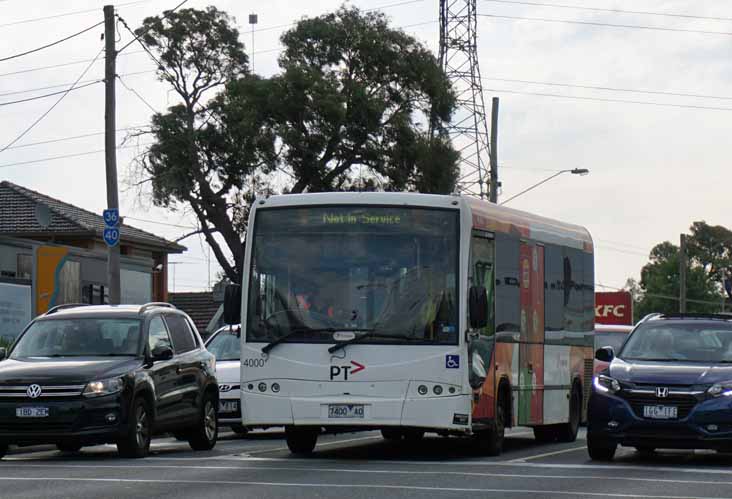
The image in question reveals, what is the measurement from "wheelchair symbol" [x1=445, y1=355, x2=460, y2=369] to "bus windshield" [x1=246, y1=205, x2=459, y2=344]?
0.17 metres

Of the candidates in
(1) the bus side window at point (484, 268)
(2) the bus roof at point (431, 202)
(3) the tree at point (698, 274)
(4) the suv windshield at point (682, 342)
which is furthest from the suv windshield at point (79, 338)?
(3) the tree at point (698, 274)

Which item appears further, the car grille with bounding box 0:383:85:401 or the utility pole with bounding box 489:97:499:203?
the utility pole with bounding box 489:97:499:203

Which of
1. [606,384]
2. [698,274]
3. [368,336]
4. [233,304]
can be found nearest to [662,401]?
[606,384]

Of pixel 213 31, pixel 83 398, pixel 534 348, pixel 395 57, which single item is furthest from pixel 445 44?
pixel 83 398

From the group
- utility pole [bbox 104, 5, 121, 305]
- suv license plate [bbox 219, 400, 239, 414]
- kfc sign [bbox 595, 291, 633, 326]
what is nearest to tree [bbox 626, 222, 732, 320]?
kfc sign [bbox 595, 291, 633, 326]

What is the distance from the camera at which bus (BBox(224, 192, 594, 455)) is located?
17.7 meters

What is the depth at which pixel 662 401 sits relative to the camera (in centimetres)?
1750

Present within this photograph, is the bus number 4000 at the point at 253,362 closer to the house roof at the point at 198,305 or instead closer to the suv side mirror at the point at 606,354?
the suv side mirror at the point at 606,354

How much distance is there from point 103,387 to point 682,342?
21.9ft

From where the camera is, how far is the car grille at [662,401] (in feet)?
57.1

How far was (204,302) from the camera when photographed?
7288cm

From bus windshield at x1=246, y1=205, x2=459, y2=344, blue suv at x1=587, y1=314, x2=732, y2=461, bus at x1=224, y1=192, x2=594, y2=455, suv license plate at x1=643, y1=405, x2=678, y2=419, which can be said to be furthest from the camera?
bus windshield at x1=246, y1=205, x2=459, y2=344

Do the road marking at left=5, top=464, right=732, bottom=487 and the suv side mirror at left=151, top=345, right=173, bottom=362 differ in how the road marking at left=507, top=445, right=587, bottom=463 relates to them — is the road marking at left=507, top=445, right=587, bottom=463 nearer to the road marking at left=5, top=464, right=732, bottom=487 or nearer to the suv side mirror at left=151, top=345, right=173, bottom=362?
the road marking at left=5, top=464, right=732, bottom=487

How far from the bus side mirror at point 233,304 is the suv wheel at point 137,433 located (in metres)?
1.57
